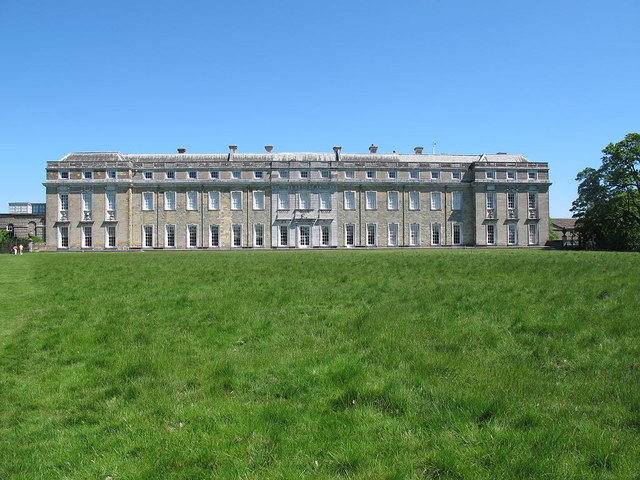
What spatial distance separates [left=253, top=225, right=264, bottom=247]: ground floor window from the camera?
48188 mm

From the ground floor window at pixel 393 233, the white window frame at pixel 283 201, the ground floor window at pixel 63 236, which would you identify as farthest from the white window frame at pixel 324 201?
the ground floor window at pixel 63 236

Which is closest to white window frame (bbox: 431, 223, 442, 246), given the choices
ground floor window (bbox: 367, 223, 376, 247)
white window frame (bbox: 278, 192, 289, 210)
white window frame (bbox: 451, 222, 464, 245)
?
white window frame (bbox: 451, 222, 464, 245)

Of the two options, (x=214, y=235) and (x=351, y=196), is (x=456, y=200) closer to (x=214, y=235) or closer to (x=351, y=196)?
(x=351, y=196)

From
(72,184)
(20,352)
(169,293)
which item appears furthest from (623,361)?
(72,184)

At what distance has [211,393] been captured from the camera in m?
4.03

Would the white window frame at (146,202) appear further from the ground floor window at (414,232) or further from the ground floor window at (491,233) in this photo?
the ground floor window at (491,233)

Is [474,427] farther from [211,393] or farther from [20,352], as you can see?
[20,352]

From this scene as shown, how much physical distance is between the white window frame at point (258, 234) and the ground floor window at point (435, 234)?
2082 centimetres

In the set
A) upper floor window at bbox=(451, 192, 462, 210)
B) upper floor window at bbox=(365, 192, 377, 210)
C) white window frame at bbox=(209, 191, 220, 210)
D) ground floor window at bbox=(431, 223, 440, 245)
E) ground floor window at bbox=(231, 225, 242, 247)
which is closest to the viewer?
white window frame at bbox=(209, 191, 220, 210)

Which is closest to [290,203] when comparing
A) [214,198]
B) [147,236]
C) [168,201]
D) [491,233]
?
[214,198]

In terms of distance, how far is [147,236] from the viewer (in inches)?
1903

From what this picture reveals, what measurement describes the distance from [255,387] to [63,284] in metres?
10.3

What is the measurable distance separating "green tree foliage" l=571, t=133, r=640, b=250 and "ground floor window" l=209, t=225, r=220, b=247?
40.0 m

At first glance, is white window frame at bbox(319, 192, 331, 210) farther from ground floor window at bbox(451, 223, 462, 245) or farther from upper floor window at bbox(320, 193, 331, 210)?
ground floor window at bbox(451, 223, 462, 245)
